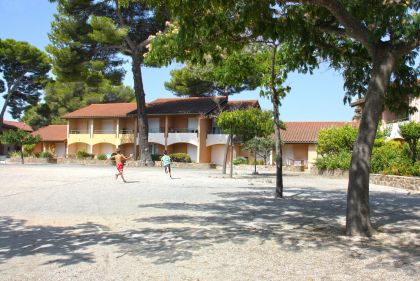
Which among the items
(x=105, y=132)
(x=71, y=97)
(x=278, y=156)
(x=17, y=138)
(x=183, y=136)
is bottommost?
(x=278, y=156)

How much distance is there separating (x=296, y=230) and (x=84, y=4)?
108 feet

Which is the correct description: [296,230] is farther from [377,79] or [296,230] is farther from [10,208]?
[10,208]

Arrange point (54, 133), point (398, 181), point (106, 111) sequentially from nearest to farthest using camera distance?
1. point (398, 181)
2. point (106, 111)
3. point (54, 133)

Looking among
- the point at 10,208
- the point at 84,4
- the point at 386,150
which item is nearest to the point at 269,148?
the point at 386,150

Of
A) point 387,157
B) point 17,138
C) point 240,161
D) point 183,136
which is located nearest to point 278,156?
point 387,157

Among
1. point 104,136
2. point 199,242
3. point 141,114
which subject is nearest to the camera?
point 199,242

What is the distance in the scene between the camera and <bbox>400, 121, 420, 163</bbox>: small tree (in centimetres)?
2034

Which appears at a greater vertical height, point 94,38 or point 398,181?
point 94,38

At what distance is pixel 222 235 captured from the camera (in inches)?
297

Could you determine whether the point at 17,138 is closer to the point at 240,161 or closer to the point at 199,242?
Result: the point at 240,161

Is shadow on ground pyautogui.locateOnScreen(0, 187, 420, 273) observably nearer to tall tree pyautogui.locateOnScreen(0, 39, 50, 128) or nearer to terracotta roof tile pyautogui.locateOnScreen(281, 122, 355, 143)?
terracotta roof tile pyautogui.locateOnScreen(281, 122, 355, 143)

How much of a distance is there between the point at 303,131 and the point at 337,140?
1566cm

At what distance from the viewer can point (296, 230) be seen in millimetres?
8055

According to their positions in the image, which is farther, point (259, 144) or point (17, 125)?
point (17, 125)
